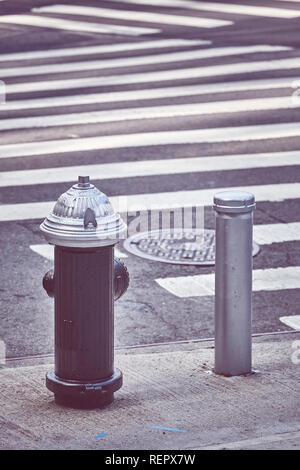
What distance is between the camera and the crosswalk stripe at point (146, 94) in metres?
14.9

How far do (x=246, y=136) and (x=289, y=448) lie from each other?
8.22 meters

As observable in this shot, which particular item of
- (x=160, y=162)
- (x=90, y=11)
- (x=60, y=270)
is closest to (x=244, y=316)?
(x=60, y=270)

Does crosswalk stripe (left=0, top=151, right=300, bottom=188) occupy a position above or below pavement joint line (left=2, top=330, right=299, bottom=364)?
above

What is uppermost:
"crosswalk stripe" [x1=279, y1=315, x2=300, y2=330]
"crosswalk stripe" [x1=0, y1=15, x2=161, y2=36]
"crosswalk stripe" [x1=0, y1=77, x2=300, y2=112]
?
"crosswalk stripe" [x1=0, y1=15, x2=161, y2=36]

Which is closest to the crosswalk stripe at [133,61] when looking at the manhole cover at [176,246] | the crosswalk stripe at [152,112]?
the crosswalk stripe at [152,112]

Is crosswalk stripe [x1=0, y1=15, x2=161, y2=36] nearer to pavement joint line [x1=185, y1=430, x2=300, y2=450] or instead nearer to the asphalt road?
the asphalt road

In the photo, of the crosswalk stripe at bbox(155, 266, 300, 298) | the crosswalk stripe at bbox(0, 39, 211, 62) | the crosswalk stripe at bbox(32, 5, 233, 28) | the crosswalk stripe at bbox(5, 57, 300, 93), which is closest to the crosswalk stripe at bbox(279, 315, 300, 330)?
the crosswalk stripe at bbox(155, 266, 300, 298)

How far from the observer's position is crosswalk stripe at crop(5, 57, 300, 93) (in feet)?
52.7

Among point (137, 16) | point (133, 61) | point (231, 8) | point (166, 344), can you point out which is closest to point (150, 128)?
point (133, 61)

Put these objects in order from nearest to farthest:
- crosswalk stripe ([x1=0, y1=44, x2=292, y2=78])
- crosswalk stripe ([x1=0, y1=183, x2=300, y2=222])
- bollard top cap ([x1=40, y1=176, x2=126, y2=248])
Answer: bollard top cap ([x1=40, y1=176, x2=126, y2=248]) → crosswalk stripe ([x1=0, y1=183, x2=300, y2=222]) → crosswalk stripe ([x1=0, y1=44, x2=292, y2=78])

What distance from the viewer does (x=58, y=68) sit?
1750cm

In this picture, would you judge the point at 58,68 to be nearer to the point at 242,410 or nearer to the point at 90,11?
the point at 90,11

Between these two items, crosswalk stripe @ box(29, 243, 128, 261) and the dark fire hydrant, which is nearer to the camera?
the dark fire hydrant

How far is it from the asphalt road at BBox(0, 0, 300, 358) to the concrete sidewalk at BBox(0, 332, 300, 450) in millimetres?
779
